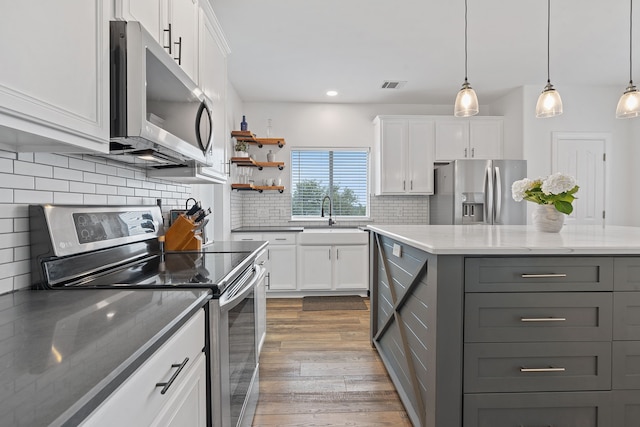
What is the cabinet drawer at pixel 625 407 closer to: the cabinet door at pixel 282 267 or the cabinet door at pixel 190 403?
the cabinet door at pixel 190 403

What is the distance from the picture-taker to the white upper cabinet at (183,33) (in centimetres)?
160

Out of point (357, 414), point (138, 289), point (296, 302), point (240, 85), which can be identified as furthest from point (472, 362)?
point (240, 85)

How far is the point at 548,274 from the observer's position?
1486mm

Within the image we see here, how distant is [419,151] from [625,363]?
11.2 ft

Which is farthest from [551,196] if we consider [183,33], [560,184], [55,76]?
[55,76]

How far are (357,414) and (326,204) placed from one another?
3327 mm

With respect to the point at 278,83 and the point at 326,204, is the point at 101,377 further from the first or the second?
the point at 326,204

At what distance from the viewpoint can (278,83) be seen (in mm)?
4141

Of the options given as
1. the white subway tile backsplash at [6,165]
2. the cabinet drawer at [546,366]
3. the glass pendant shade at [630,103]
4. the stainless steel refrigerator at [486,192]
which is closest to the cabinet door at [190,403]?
the white subway tile backsplash at [6,165]

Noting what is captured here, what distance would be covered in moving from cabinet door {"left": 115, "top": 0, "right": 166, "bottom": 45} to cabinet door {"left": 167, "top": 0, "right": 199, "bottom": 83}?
0.37 feet

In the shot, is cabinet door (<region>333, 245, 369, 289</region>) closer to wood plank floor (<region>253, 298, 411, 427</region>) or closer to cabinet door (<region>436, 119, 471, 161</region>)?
wood plank floor (<region>253, 298, 411, 427</region>)

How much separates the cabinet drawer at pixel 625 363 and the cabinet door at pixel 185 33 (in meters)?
2.43

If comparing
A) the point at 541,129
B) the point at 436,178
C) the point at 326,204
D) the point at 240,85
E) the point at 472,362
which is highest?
the point at 240,85

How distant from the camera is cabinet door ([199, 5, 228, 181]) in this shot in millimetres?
2096
